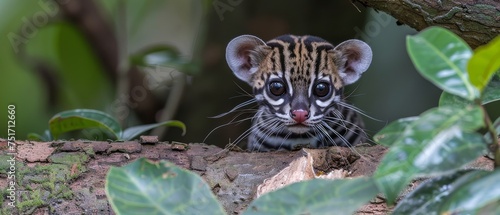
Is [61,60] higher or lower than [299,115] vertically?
higher

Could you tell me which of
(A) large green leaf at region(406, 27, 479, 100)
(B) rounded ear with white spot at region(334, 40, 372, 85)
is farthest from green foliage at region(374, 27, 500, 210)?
(B) rounded ear with white spot at region(334, 40, 372, 85)

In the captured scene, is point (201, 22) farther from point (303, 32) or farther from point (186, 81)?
point (303, 32)

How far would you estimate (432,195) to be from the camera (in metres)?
1.39

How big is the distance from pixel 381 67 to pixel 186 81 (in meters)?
1.49

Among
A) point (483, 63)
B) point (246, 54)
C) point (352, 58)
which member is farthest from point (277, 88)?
point (483, 63)

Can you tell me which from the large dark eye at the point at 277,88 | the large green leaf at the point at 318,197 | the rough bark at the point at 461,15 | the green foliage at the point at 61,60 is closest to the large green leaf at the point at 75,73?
the green foliage at the point at 61,60

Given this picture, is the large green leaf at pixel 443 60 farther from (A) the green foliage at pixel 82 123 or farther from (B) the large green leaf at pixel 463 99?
(A) the green foliage at pixel 82 123

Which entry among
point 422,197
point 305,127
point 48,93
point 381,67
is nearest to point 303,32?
point 381,67

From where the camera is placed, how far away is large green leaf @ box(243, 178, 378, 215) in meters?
1.25

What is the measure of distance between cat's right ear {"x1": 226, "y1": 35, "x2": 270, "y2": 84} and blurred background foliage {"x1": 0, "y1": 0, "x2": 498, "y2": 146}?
2.22 feet

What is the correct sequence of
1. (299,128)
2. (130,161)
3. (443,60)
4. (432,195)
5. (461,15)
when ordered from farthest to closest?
(299,128) < (461,15) < (130,161) < (432,195) < (443,60)

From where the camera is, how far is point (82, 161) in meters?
2.62

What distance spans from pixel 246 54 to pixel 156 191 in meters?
2.63

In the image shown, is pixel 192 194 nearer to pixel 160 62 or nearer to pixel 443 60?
pixel 443 60
